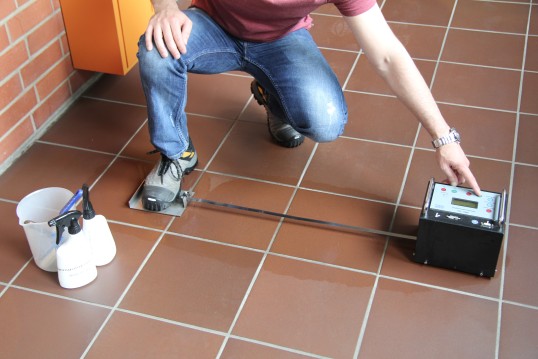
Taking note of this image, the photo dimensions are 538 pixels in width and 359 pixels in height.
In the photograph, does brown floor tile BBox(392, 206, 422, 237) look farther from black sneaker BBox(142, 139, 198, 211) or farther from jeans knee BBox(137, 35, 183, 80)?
jeans knee BBox(137, 35, 183, 80)

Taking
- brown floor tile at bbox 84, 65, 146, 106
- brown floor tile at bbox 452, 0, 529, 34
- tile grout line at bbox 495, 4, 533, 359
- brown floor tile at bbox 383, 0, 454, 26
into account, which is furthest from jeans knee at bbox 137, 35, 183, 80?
brown floor tile at bbox 452, 0, 529, 34

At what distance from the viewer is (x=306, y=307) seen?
1.65 m

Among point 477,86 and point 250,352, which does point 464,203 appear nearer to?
point 250,352

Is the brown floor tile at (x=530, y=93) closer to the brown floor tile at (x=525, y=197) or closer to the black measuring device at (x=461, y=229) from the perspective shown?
the brown floor tile at (x=525, y=197)

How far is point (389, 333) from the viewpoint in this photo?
1589 millimetres

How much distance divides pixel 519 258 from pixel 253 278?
675 millimetres

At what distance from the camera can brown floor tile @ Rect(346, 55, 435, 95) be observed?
7.96ft

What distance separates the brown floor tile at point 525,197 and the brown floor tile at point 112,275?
98cm

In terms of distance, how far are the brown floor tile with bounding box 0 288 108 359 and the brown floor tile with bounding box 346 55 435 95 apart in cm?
123

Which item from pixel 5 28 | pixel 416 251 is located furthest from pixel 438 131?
Answer: pixel 5 28

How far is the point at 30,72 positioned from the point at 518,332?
1.56 metres

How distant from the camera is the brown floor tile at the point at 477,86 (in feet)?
7.74

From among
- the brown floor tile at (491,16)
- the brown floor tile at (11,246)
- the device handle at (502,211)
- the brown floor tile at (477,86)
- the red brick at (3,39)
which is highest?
the red brick at (3,39)

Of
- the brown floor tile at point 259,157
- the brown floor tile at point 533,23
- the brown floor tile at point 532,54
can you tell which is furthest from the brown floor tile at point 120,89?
the brown floor tile at point 533,23
